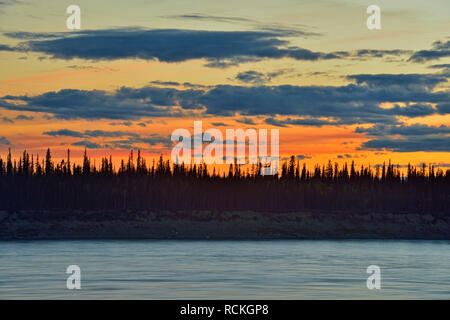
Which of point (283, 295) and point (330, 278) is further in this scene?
point (330, 278)

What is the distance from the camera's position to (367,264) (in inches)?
3871

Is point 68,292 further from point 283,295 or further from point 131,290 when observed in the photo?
point 283,295

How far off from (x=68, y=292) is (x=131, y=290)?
4857mm

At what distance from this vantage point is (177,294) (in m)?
59.5

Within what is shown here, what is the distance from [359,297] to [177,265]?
37292 mm
